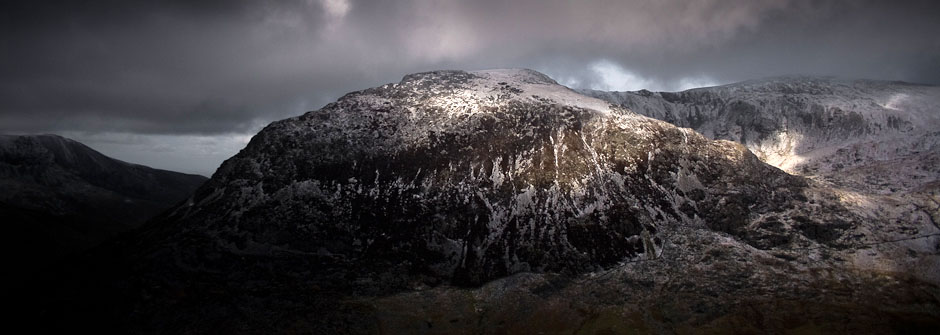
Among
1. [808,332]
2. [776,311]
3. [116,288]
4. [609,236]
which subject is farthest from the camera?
[609,236]

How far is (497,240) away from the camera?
109m

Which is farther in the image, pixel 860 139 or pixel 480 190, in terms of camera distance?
pixel 860 139

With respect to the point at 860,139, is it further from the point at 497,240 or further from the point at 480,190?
the point at 497,240

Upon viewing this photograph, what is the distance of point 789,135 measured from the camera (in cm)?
18988

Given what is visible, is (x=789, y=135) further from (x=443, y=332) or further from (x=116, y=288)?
(x=116, y=288)

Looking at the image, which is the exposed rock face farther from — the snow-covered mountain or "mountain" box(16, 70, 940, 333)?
the snow-covered mountain

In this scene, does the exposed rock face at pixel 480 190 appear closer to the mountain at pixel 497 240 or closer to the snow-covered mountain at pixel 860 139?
the mountain at pixel 497 240

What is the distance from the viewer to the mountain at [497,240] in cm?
8269

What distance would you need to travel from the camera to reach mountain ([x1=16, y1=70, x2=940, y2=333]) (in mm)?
82688

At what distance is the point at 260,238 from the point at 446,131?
58.4 metres

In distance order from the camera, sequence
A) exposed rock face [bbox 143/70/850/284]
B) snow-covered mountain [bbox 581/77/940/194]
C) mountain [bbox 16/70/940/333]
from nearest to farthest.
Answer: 1. mountain [bbox 16/70/940/333]
2. exposed rock face [bbox 143/70/850/284]
3. snow-covered mountain [bbox 581/77/940/194]

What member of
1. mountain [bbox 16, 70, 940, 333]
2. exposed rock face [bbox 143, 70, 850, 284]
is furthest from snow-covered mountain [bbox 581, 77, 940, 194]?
exposed rock face [bbox 143, 70, 850, 284]

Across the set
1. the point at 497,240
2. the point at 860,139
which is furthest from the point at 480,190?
the point at 860,139

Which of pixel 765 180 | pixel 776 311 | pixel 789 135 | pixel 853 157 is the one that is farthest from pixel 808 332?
pixel 789 135
